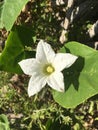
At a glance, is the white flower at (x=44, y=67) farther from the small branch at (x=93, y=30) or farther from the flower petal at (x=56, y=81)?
the small branch at (x=93, y=30)

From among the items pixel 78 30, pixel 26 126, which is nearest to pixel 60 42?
pixel 78 30

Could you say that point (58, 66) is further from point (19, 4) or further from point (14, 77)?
point (14, 77)

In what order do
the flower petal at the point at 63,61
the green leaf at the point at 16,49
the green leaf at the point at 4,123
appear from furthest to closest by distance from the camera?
the green leaf at the point at 4,123, the green leaf at the point at 16,49, the flower petal at the point at 63,61

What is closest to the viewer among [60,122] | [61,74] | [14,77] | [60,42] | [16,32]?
[61,74]

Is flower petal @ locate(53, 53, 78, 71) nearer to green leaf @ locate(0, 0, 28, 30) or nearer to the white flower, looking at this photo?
the white flower

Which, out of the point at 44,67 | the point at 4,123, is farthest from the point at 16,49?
the point at 4,123

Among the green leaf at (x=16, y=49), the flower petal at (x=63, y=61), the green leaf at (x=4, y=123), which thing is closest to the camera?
the flower petal at (x=63, y=61)

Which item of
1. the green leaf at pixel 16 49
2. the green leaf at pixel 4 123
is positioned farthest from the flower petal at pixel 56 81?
the green leaf at pixel 4 123
